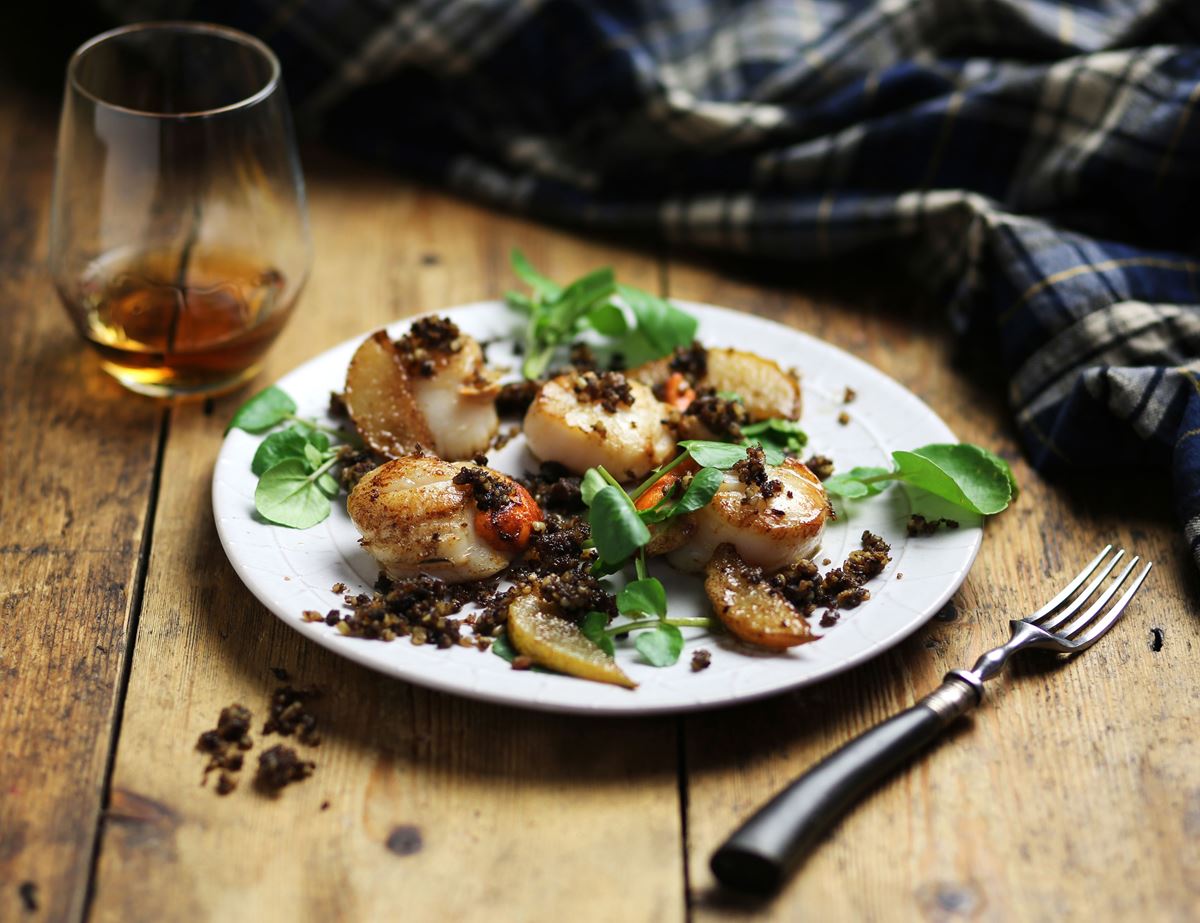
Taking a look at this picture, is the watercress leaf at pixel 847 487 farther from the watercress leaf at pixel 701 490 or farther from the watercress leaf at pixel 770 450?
the watercress leaf at pixel 701 490

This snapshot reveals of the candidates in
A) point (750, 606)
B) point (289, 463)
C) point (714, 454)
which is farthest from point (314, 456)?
point (750, 606)

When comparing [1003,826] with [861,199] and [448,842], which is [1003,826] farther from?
[861,199]

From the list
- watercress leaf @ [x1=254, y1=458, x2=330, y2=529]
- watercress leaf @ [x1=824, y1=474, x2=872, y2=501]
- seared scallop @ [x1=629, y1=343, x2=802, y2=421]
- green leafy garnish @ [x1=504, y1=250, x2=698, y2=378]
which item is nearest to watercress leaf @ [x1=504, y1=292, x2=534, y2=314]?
green leafy garnish @ [x1=504, y1=250, x2=698, y2=378]

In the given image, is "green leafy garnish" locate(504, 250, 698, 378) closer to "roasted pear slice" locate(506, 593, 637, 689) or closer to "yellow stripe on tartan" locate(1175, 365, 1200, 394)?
"roasted pear slice" locate(506, 593, 637, 689)

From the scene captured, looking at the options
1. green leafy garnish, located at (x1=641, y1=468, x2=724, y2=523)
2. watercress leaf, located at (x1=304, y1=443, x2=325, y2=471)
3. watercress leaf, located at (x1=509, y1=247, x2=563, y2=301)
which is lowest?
watercress leaf, located at (x1=304, y1=443, x2=325, y2=471)

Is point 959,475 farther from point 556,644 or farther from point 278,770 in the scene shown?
point 278,770

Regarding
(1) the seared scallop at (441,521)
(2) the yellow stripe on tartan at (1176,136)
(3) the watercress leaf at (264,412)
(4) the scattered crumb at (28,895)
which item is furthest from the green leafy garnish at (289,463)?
(2) the yellow stripe on tartan at (1176,136)

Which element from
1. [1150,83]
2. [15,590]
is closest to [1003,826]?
[15,590]
